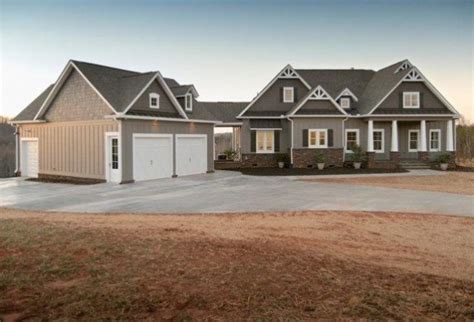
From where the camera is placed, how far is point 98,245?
666 centimetres

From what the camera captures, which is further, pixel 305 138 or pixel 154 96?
pixel 305 138

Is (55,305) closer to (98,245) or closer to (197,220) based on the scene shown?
(98,245)

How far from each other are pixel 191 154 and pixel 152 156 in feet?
10.7

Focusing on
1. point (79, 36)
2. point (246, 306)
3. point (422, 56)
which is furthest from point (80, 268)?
point (422, 56)

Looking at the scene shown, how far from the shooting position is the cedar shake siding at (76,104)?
1848cm

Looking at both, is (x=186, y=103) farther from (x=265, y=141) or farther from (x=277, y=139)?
(x=277, y=139)

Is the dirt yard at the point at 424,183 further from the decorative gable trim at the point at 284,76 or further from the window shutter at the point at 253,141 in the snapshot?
the decorative gable trim at the point at 284,76

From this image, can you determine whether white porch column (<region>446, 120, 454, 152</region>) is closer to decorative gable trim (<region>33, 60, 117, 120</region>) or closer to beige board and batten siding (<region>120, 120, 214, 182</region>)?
beige board and batten siding (<region>120, 120, 214, 182</region>)

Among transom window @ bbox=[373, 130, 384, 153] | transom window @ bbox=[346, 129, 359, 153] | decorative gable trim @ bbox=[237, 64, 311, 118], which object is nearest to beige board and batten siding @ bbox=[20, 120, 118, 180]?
decorative gable trim @ bbox=[237, 64, 311, 118]

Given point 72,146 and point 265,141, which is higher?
point 265,141

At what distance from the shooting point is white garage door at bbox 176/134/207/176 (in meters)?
21.1

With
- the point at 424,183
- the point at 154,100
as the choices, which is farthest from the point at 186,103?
the point at 424,183

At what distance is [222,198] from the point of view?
13.2 meters

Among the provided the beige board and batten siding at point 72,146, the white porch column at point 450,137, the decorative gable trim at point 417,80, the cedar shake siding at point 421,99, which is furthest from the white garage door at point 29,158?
the white porch column at point 450,137
